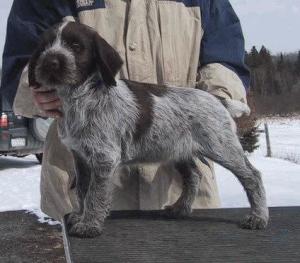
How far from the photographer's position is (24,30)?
124 inches

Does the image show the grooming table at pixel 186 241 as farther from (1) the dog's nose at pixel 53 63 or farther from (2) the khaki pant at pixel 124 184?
(1) the dog's nose at pixel 53 63

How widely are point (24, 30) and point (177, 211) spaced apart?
1226 mm

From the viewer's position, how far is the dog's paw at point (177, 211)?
2988 mm

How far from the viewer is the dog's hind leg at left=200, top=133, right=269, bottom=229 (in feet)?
9.05

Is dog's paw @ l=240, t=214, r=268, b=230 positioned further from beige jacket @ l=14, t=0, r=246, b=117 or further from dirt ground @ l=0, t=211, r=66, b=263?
dirt ground @ l=0, t=211, r=66, b=263

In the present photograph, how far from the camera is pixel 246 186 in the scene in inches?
111

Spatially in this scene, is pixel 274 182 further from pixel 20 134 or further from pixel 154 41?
pixel 154 41

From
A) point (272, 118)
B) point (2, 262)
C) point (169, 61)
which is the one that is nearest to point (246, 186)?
point (169, 61)

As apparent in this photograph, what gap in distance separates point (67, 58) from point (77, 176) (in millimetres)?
579

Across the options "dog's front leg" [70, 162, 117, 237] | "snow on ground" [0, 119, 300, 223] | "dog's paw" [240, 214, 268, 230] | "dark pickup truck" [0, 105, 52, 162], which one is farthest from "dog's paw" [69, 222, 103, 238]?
"dark pickup truck" [0, 105, 52, 162]

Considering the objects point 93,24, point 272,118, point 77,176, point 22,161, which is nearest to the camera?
point 77,176

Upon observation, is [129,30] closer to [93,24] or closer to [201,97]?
[93,24]

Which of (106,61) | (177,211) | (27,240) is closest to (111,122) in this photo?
(106,61)

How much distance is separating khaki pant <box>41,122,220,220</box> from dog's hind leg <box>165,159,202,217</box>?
0.15 meters
